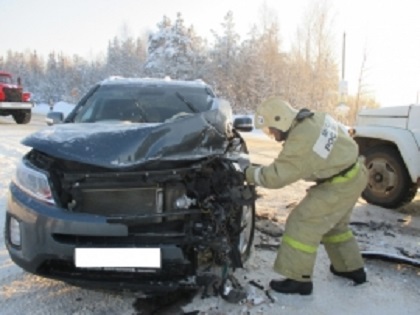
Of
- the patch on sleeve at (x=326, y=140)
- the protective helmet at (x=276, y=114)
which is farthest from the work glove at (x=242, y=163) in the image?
the patch on sleeve at (x=326, y=140)

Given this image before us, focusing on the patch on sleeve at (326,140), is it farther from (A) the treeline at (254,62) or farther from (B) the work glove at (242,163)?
(A) the treeline at (254,62)

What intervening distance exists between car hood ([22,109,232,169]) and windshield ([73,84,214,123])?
46.8 inches

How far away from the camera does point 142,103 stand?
4.38 meters

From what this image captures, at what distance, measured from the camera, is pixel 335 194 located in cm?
304

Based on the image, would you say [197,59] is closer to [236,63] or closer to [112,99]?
[236,63]

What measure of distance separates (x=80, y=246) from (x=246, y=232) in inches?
50.9

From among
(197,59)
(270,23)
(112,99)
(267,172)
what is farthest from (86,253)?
(270,23)

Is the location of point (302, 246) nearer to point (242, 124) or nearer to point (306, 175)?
point (306, 175)

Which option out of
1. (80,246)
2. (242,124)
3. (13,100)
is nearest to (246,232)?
(80,246)

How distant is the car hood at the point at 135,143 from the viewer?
2535 millimetres

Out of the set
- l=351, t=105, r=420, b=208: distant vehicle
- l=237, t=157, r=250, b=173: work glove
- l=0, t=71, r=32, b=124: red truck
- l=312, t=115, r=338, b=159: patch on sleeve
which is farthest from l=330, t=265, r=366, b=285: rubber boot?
l=0, t=71, r=32, b=124: red truck

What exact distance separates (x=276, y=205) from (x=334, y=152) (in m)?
2.60

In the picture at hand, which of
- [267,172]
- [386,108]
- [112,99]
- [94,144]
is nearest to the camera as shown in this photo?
[94,144]

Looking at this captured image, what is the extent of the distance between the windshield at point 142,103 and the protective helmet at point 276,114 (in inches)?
51.3
